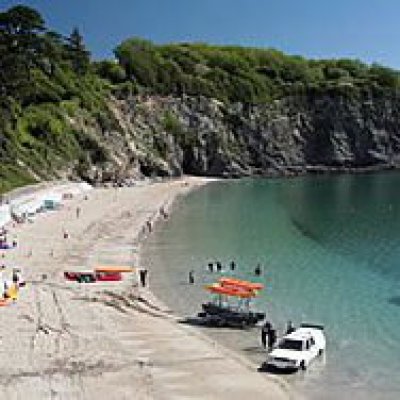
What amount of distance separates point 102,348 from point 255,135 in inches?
5788

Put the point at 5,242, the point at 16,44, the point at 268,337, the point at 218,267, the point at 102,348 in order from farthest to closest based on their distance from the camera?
the point at 16,44
the point at 5,242
the point at 218,267
the point at 268,337
the point at 102,348

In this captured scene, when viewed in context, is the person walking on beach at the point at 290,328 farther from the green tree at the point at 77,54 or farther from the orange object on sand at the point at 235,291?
the green tree at the point at 77,54

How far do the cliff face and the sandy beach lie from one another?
296 ft

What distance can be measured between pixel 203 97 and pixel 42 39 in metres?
61.3

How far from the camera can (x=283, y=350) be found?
100 ft

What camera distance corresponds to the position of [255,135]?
17450 centimetres

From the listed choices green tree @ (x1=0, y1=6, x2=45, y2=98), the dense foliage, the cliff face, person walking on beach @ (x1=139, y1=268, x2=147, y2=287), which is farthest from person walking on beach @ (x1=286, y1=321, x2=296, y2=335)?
the cliff face

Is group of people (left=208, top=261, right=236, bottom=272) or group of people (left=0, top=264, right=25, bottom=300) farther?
group of people (left=208, top=261, right=236, bottom=272)

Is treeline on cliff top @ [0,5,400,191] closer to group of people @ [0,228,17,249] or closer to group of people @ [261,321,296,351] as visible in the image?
group of people @ [0,228,17,249]

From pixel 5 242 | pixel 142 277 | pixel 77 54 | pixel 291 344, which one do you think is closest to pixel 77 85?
pixel 77 54

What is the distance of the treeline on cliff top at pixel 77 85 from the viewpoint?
330 feet

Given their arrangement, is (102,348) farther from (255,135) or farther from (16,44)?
(255,135)

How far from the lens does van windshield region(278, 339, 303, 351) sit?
30742mm

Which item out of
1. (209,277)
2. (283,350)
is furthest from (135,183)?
(283,350)
